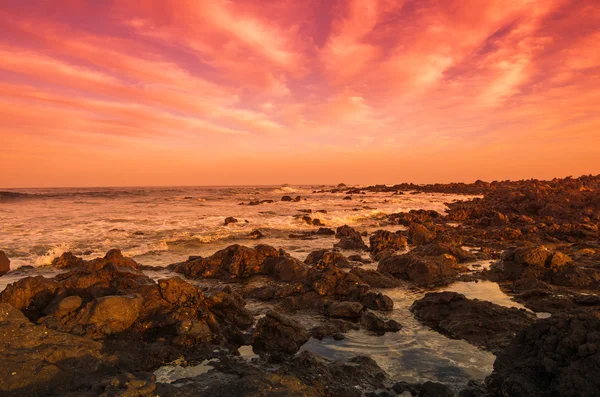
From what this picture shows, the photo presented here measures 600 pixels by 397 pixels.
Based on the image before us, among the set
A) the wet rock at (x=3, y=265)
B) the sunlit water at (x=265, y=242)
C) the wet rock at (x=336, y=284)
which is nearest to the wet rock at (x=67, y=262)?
the sunlit water at (x=265, y=242)

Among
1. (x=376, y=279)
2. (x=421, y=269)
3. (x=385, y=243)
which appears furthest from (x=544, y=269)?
(x=385, y=243)

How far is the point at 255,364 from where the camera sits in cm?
631

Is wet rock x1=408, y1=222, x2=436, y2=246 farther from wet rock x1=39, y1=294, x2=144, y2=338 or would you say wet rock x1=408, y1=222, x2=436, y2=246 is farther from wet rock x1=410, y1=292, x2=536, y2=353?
wet rock x1=39, y1=294, x2=144, y2=338

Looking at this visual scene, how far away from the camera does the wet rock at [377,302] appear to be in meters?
9.36

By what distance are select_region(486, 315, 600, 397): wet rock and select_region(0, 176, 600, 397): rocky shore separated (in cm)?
2

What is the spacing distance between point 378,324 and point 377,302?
4.85 feet

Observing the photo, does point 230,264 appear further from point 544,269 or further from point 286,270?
point 544,269

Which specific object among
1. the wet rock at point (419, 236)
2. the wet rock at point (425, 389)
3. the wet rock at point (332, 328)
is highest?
the wet rock at point (419, 236)

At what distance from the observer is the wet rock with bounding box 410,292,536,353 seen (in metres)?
7.32

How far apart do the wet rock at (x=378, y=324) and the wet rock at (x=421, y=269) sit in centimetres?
446

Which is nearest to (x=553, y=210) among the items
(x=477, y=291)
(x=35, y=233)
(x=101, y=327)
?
(x=477, y=291)

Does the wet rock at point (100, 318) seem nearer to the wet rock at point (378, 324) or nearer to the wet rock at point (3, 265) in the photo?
the wet rock at point (378, 324)

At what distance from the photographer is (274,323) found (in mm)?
7387

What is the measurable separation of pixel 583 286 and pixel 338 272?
7866mm
